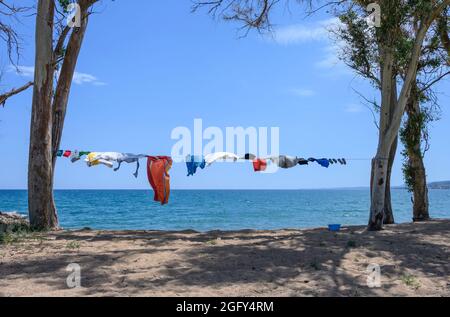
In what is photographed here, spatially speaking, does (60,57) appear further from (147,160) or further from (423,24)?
(423,24)

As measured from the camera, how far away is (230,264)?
24.2ft

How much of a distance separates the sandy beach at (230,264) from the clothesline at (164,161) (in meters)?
1.33

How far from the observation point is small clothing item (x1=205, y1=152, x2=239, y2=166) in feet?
38.2

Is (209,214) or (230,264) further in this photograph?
(209,214)

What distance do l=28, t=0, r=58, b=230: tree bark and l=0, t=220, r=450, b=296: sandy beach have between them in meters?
1.30

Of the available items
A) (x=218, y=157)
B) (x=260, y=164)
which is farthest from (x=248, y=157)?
(x=218, y=157)

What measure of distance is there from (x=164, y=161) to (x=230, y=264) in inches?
179

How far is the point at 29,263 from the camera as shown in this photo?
7531 millimetres

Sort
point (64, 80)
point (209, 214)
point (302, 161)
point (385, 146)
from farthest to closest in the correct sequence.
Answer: point (209, 214)
point (64, 80)
point (302, 161)
point (385, 146)

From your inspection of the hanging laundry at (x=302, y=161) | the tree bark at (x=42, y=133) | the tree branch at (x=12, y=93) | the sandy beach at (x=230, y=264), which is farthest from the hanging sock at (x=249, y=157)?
the tree branch at (x=12, y=93)

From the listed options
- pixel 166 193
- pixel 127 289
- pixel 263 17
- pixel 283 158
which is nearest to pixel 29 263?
pixel 127 289

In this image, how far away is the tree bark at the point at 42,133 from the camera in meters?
11.8

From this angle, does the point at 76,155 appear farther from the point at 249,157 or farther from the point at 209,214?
the point at 209,214
